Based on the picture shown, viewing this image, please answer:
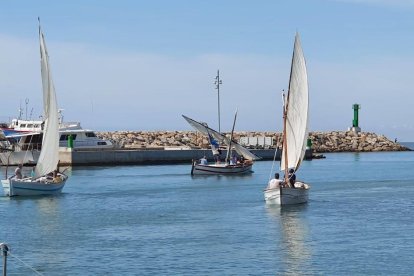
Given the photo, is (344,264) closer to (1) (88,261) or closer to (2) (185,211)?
(1) (88,261)

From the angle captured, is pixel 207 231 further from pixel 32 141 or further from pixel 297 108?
pixel 32 141

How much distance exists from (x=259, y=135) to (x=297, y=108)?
9409 cm

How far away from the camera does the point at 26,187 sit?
5962 centimetres

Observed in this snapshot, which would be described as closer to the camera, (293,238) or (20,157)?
(293,238)

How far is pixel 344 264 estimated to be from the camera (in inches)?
1379

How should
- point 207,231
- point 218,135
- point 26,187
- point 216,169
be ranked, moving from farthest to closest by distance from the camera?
point 218,135, point 216,169, point 26,187, point 207,231

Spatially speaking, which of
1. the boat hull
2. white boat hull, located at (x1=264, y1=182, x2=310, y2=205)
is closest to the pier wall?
the boat hull

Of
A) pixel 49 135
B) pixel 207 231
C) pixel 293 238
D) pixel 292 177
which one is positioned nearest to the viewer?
pixel 293 238

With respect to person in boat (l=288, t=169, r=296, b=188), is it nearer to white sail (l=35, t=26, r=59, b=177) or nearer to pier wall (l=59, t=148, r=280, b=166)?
white sail (l=35, t=26, r=59, b=177)

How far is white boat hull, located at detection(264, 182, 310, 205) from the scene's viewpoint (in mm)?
53000

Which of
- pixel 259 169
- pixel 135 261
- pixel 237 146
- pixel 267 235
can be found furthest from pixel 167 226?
pixel 259 169

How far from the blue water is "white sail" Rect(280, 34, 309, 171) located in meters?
3.32

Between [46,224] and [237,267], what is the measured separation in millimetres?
15376

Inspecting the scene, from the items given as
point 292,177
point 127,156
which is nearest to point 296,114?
point 292,177
